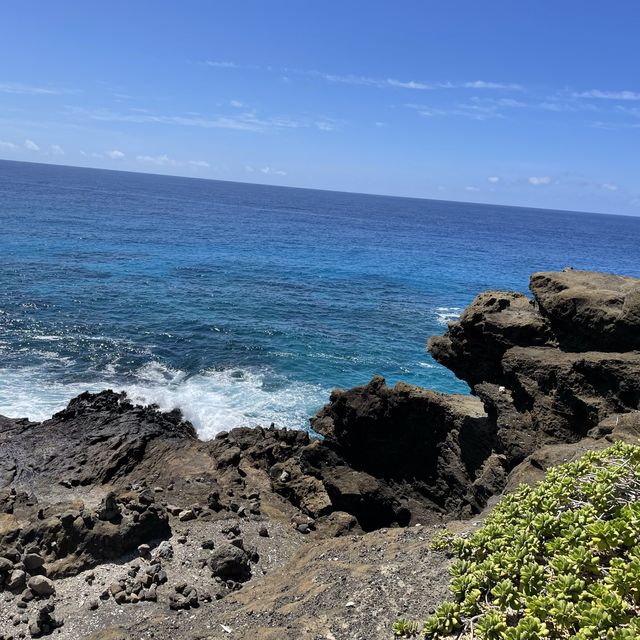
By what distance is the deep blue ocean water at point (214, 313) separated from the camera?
1347 inches

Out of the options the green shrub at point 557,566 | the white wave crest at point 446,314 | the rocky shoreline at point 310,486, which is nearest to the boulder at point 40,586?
the rocky shoreline at point 310,486

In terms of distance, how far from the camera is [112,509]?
17.3 metres

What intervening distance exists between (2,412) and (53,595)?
16.9 m

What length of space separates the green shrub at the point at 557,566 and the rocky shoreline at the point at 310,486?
1418 mm

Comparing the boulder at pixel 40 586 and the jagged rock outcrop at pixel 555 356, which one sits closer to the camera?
the boulder at pixel 40 586

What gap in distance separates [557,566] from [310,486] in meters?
14.6

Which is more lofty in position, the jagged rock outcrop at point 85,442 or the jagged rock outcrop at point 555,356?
the jagged rock outcrop at point 555,356

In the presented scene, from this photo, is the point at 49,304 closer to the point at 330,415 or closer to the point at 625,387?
→ the point at 330,415

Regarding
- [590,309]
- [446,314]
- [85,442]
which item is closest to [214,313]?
[446,314]

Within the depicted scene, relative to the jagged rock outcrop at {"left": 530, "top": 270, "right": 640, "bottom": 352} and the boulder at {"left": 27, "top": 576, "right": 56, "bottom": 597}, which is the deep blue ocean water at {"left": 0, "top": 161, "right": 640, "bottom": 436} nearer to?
the boulder at {"left": 27, "top": 576, "right": 56, "bottom": 597}

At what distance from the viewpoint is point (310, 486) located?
2230 centimetres

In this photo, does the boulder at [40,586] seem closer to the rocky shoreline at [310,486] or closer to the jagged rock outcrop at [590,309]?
the rocky shoreline at [310,486]

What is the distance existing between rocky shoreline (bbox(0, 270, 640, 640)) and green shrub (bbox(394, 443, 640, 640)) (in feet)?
4.65

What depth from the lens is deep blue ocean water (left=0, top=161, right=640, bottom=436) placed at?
→ 34219 millimetres
